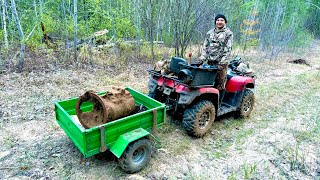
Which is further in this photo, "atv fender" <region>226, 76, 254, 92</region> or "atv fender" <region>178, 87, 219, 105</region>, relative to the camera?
"atv fender" <region>226, 76, 254, 92</region>

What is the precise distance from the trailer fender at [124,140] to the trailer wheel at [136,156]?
0.08 meters

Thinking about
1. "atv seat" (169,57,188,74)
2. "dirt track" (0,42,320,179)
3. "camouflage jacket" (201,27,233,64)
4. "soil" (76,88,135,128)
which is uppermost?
"camouflage jacket" (201,27,233,64)

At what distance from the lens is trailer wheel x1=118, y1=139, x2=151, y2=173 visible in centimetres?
264

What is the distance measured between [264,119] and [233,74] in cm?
116

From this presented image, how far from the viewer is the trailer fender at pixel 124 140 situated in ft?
8.39

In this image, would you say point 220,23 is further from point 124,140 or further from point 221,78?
point 124,140

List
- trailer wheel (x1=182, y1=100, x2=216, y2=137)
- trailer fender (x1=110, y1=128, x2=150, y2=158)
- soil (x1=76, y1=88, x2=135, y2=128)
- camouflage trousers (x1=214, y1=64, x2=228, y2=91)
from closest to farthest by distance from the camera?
trailer fender (x1=110, y1=128, x2=150, y2=158)
soil (x1=76, y1=88, x2=135, y2=128)
trailer wheel (x1=182, y1=100, x2=216, y2=137)
camouflage trousers (x1=214, y1=64, x2=228, y2=91)

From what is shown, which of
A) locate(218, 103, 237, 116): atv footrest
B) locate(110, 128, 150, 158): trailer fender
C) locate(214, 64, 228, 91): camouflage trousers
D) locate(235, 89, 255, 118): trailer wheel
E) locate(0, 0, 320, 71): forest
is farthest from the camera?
locate(0, 0, 320, 71): forest

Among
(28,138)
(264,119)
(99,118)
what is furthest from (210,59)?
(28,138)

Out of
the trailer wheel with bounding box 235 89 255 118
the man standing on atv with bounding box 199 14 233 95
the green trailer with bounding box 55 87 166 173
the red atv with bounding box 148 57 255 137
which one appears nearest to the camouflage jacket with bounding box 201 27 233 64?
the man standing on atv with bounding box 199 14 233 95

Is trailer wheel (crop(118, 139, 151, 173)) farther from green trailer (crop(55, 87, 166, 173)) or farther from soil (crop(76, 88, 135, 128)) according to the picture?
soil (crop(76, 88, 135, 128))

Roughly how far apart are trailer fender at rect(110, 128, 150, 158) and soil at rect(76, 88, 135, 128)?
12.6 inches

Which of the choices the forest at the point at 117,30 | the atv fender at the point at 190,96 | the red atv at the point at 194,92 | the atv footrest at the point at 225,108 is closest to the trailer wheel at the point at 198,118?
the red atv at the point at 194,92

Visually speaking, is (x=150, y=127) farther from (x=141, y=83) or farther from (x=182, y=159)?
(x=141, y=83)
